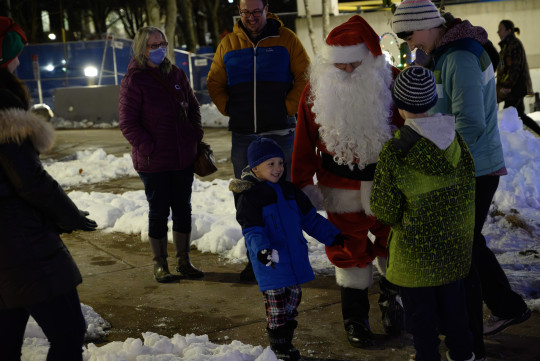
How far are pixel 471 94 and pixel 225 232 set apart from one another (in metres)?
3.48

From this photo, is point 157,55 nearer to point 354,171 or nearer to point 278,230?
point 354,171

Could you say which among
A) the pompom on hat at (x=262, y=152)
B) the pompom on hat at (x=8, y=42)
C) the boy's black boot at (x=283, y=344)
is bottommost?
the boy's black boot at (x=283, y=344)

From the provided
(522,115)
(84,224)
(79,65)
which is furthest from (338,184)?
(79,65)

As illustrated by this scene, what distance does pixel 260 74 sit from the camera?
18.1 ft

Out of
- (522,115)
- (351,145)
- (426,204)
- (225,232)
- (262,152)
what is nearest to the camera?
(426,204)

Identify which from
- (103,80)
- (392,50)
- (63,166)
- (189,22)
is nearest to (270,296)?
(63,166)

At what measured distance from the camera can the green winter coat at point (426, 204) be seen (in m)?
3.39

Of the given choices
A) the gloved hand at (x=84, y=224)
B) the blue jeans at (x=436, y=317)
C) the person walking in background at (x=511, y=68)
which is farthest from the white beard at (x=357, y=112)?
the person walking in background at (x=511, y=68)

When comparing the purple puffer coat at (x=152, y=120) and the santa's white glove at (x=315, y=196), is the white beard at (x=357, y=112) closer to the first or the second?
the santa's white glove at (x=315, y=196)

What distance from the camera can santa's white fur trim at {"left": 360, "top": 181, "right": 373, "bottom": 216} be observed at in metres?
4.24

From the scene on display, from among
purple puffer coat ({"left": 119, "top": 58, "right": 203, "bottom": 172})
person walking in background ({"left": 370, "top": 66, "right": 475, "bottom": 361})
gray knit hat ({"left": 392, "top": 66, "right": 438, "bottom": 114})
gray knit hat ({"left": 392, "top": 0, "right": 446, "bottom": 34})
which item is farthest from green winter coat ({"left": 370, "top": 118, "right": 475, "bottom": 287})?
purple puffer coat ({"left": 119, "top": 58, "right": 203, "bottom": 172})

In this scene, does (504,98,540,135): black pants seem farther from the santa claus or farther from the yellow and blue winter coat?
the santa claus

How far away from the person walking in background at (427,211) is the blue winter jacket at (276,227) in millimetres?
616

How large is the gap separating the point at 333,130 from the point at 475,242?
41.2 inches
